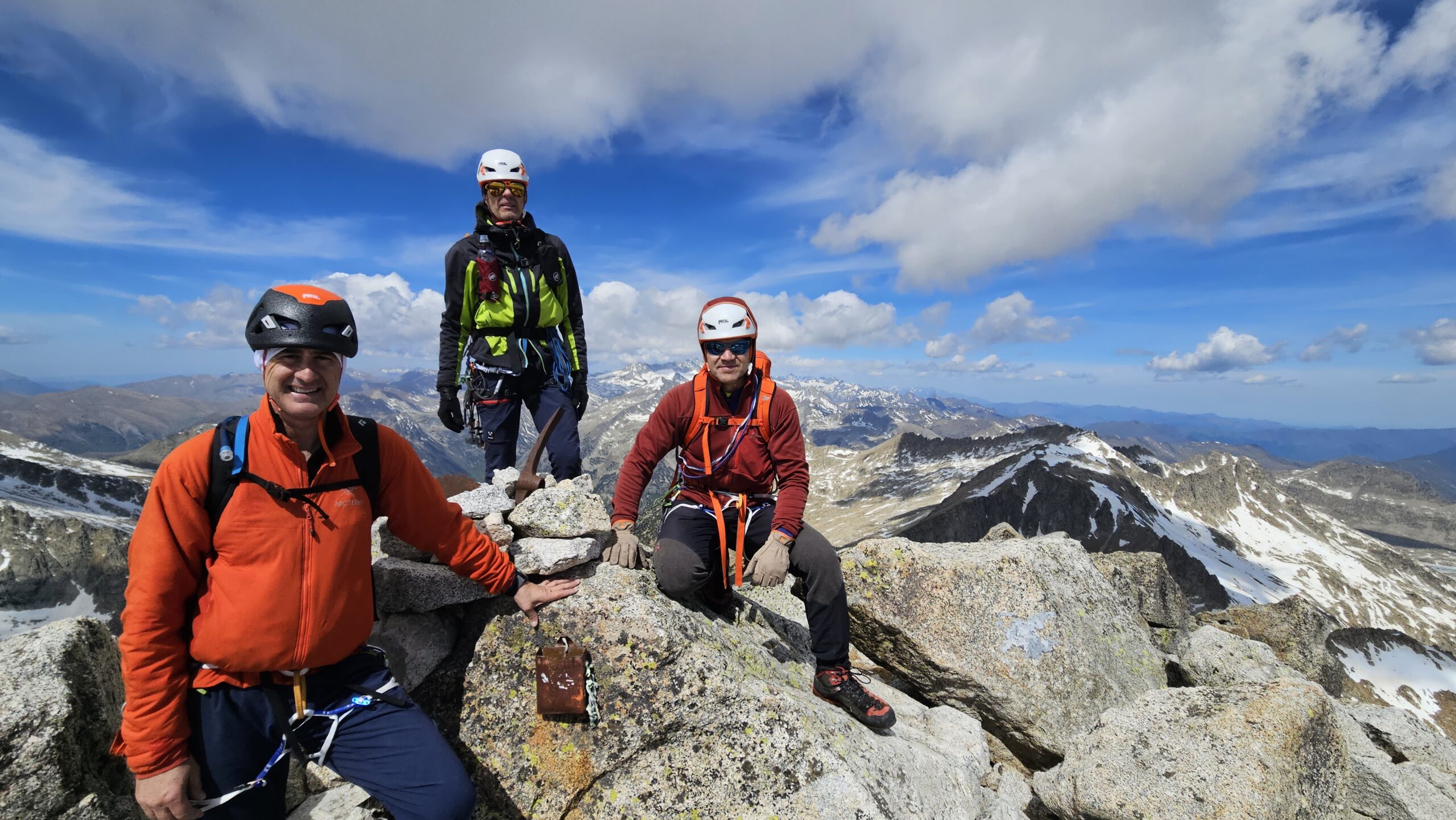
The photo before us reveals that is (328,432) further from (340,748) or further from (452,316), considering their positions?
(452,316)

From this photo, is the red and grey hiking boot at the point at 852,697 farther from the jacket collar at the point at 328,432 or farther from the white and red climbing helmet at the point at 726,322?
the jacket collar at the point at 328,432

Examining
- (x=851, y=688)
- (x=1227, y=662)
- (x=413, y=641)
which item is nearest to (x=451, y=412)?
(x=413, y=641)

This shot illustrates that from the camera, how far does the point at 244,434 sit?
5605 millimetres

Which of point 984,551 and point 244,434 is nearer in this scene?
point 244,434

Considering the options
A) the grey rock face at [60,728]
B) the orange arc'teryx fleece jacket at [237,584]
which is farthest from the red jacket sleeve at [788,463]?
the grey rock face at [60,728]

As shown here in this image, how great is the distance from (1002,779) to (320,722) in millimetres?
9455

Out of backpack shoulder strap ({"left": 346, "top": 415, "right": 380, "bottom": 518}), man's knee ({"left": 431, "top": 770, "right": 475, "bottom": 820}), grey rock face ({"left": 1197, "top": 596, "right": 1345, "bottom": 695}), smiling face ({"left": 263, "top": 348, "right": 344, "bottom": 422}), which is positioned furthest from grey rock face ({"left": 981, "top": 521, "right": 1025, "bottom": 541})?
smiling face ({"left": 263, "top": 348, "right": 344, "bottom": 422})

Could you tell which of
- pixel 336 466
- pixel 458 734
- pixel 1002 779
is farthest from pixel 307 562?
pixel 1002 779

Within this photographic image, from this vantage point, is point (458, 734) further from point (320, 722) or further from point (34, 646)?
point (34, 646)

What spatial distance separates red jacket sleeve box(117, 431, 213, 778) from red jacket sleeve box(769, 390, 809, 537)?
21.3ft

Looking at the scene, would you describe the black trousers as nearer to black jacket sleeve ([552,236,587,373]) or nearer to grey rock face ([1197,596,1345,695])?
black jacket sleeve ([552,236,587,373])

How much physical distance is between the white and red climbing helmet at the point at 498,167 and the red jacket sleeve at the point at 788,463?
598 centimetres

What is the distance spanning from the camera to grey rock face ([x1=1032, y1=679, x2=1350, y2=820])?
7.70 m

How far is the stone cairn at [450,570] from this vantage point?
7.94 m
